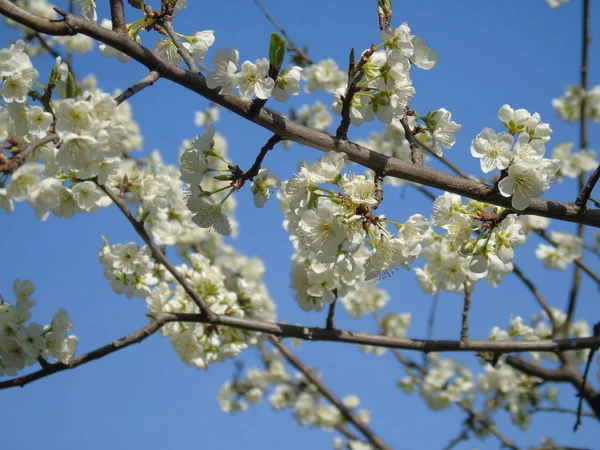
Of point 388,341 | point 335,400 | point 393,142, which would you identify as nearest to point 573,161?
point 393,142

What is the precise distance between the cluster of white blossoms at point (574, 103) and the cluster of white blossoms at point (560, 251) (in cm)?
248

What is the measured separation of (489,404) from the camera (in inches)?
246

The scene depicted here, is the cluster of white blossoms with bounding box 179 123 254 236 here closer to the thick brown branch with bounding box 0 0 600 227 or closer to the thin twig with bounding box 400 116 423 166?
the thick brown branch with bounding box 0 0 600 227

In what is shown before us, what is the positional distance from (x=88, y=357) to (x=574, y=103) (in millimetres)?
7197

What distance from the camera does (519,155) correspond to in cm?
203

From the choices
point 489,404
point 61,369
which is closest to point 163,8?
point 61,369

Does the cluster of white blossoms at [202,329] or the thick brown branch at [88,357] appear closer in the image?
the thick brown branch at [88,357]

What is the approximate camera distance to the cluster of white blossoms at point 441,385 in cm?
650

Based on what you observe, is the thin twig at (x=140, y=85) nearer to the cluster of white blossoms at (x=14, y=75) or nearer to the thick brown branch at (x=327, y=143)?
the thick brown branch at (x=327, y=143)

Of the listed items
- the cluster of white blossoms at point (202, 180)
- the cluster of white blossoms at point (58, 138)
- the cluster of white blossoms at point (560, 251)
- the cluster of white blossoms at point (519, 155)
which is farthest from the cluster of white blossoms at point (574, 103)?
the cluster of white blossoms at point (58, 138)

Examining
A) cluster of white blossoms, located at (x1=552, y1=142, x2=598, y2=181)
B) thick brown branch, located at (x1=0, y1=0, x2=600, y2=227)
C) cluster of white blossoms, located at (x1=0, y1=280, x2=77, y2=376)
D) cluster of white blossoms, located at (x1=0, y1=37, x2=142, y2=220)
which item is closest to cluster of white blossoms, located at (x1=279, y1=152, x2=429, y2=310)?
thick brown branch, located at (x1=0, y1=0, x2=600, y2=227)

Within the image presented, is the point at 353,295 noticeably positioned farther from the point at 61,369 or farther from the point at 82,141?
the point at 82,141

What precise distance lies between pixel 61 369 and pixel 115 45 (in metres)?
1.49

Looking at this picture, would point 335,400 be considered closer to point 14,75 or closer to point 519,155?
point 519,155
